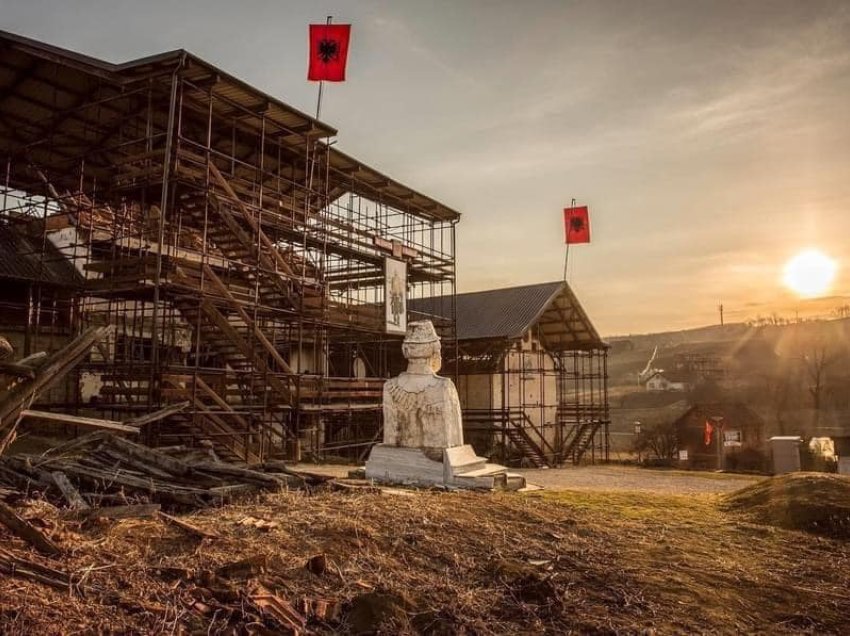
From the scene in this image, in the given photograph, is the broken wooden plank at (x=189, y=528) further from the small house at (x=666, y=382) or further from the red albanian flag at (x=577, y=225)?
the small house at (x=666, y=382)

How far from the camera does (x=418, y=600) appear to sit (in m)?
4.76

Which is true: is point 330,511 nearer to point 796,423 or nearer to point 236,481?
point 236,481

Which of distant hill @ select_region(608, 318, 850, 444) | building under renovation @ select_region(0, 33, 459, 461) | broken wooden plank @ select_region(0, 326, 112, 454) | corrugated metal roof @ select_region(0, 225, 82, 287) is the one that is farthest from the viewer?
distant hill @ select_region(608, 318, 850, 444)

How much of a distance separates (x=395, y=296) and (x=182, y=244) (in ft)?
23.7

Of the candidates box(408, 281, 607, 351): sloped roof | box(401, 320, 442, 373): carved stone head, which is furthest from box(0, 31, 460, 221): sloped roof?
box(408, 281, 607, 351): sloped roof

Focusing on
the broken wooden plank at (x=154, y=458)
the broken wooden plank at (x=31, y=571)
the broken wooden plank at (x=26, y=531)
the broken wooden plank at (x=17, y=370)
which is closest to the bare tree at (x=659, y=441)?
the broken wooden plank at (x=154, y=458)

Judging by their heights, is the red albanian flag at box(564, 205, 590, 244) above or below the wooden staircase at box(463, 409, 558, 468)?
above

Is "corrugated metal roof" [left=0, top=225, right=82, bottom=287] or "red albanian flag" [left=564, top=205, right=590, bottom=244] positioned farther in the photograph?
"red albanian flag" [left=564, top=205, right=590, bottom=244]

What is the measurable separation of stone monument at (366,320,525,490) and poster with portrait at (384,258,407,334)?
39.3ft

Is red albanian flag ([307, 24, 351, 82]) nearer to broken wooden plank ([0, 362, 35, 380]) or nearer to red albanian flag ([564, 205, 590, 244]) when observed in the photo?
red albanian flag ([564, 205, 590, 244])

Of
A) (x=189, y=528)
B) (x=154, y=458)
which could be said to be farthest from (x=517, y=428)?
(x=189, y=528)

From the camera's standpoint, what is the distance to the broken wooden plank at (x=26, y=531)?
4.65 metres

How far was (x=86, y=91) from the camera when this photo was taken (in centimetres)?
1736

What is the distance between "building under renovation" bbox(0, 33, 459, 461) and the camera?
1527 centimetres
